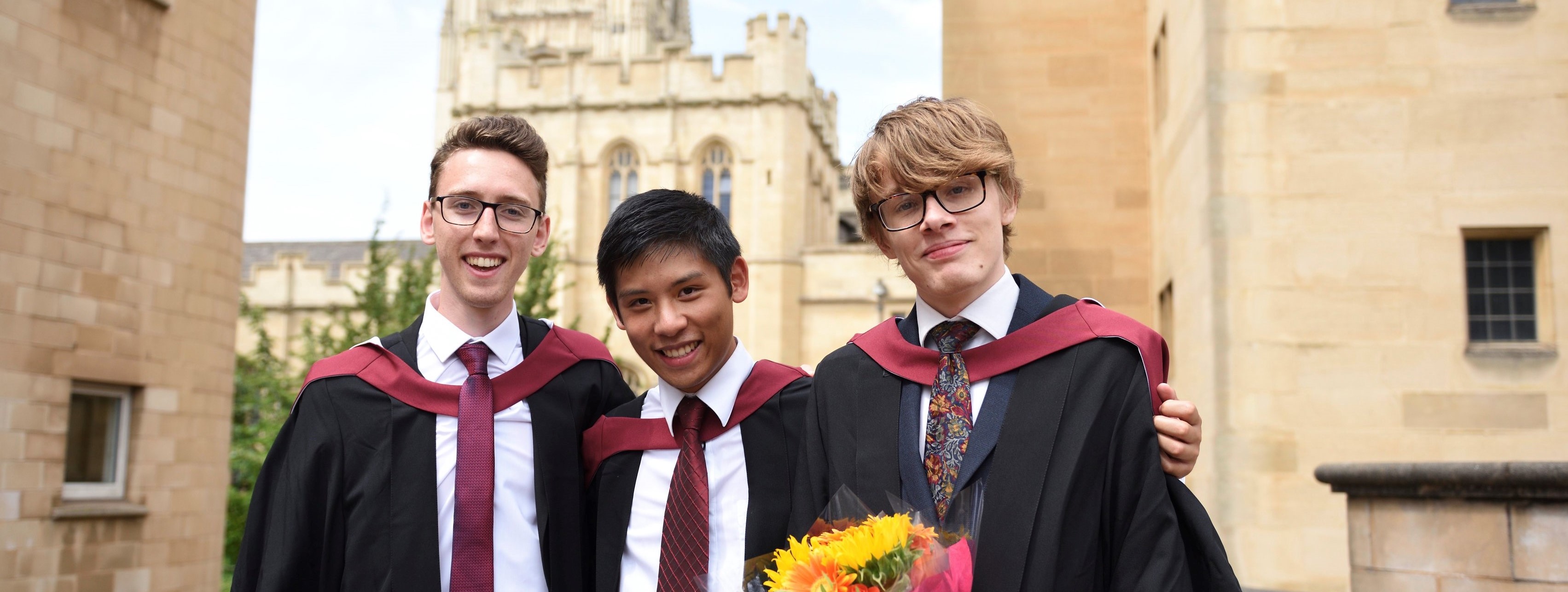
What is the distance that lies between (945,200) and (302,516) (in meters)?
1.70

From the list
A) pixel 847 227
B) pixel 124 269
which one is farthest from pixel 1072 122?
pixel 847 227

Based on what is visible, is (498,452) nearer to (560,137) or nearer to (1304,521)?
(1304,521)

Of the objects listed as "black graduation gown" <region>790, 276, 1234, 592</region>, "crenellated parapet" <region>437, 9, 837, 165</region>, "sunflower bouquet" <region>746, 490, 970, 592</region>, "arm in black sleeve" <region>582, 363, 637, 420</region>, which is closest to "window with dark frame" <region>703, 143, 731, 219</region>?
"crenellated parapet" <region>437, 9, 837, 165</region>

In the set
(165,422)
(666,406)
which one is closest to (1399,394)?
(666,406)

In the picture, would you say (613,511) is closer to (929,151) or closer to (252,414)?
(929,151)

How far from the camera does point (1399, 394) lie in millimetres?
7824

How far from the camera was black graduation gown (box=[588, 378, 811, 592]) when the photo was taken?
2.86 m

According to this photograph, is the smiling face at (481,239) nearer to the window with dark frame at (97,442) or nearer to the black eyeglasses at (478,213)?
the black eyeglasses at (478,213)

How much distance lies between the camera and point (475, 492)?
2.82 metres

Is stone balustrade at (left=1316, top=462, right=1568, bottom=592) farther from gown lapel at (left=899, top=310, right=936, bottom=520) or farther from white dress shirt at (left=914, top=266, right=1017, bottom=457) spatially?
gown lapel at (left=899, top=310, right=936, bottom=520)

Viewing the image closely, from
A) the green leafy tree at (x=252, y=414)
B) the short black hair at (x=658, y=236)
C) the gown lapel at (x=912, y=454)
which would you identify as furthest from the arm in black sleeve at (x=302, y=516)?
the green leafy tree at (x=252, y=414)

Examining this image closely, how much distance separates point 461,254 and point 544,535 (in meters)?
0.74

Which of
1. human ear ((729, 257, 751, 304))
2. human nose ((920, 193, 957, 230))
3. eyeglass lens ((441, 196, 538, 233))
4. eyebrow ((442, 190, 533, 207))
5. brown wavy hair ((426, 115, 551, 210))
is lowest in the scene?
human ear ((729, 257, 751, 304))

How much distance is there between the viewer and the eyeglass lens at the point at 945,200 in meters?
2.47
